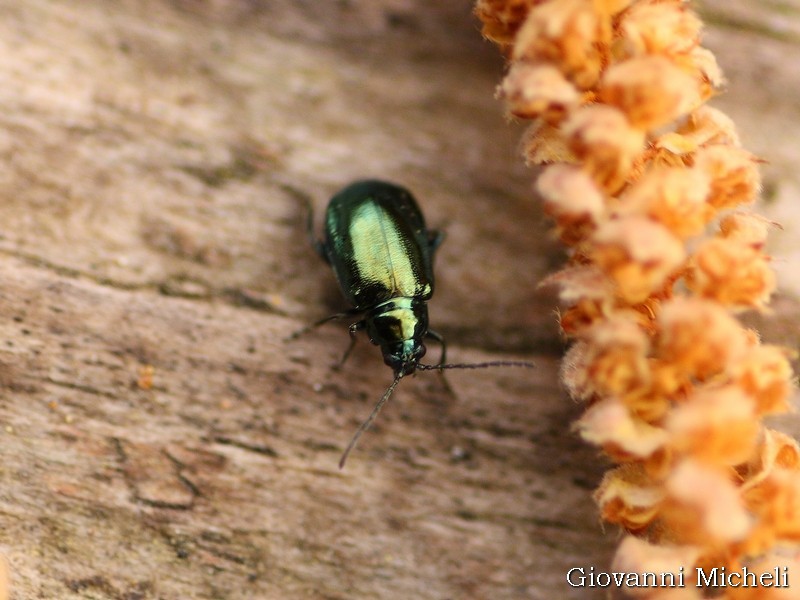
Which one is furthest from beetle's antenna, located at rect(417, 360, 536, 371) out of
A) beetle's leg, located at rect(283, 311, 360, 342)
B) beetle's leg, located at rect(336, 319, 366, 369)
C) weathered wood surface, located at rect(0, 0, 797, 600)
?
beetle's leg, located at rect(283, 311, 360, 342)

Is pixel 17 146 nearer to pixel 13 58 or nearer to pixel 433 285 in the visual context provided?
pixel 13 58

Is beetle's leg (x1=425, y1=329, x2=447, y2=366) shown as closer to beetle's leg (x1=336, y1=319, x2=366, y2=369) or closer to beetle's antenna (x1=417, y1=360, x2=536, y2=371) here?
beetle's antenna (x1=417, y1=360, x2=536, y2=371)

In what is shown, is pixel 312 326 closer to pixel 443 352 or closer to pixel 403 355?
pixel 403 355

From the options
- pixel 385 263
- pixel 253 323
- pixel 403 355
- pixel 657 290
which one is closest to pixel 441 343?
pixel 403 355

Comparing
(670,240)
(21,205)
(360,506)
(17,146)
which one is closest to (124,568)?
(360,506)

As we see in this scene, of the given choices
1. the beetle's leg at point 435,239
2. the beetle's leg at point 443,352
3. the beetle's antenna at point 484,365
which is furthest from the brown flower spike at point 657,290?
the beetle's leg at point 435,239

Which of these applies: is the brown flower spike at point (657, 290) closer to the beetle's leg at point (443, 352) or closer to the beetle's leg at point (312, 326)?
the beetle's leg at point (443, 352)
